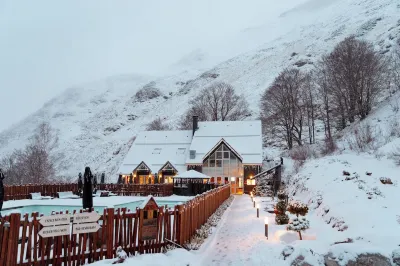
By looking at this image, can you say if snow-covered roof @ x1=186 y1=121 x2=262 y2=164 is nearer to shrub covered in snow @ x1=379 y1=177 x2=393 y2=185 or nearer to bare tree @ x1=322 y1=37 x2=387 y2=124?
bare tree @ x1=322 y1=37 x2=387 y2=124

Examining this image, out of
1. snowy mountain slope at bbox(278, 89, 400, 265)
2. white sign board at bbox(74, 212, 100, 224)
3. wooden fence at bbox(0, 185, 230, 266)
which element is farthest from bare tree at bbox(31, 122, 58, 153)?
white sign board at bbox(74, 212, 100, 224)

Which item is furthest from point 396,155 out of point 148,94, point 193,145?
point 148,94

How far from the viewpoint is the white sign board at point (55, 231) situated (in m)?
7.57

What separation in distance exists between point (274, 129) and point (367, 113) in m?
18.2

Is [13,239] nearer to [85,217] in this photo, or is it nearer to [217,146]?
[85,217]

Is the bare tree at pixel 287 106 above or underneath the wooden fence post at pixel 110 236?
above

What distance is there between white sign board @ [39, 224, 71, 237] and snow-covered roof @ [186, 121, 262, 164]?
1373 inches

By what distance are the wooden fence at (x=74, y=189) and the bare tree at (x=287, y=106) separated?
25.0m

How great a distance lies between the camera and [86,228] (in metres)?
8.22

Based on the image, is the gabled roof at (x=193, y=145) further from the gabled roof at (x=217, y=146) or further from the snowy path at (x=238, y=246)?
the snowy path at (x=238, y=246)

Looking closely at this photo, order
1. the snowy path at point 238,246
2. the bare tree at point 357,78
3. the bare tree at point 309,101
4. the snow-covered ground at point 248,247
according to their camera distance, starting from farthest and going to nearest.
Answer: the bare tree at point 309,101 < the bare tree at point 357,78 < the snowy path at point 238,246 < the snow-covered ground at point 248,247

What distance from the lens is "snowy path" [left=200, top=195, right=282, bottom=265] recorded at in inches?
365

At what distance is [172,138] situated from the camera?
159 ft

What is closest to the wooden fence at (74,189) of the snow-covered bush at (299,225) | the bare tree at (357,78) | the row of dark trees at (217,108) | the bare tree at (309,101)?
the snow-covered bush at (299,225)
